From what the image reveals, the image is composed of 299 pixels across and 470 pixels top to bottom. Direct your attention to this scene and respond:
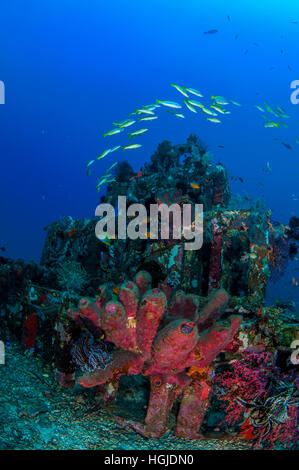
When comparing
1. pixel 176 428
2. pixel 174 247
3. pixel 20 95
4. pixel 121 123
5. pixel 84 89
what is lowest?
pixel 176 428

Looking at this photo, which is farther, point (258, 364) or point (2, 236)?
point (2, 236)

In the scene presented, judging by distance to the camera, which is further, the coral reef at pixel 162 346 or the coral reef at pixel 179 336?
the coral reef at pixel 179 336

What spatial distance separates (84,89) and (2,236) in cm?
7972

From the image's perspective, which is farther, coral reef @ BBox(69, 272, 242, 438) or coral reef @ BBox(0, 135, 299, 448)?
coral reef @ BBox(0, 135, 299, 448)

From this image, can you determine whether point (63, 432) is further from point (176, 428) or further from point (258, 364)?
point (258, 364)

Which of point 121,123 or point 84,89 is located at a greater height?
point 84,89

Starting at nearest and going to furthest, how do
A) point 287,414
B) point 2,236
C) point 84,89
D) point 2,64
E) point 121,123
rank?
point 287,414, point 121,123, point 2,236, point 2,64, point 84,89

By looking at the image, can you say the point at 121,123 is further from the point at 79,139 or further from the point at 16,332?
the point at 79,139

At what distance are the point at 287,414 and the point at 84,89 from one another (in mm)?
156568

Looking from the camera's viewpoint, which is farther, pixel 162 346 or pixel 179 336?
pixel 162 346

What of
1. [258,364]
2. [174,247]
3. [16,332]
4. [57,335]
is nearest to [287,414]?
[258,364]

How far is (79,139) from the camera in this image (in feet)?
485

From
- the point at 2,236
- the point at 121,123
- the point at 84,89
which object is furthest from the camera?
the point at 84,89

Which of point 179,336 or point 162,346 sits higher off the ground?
point 179,336
